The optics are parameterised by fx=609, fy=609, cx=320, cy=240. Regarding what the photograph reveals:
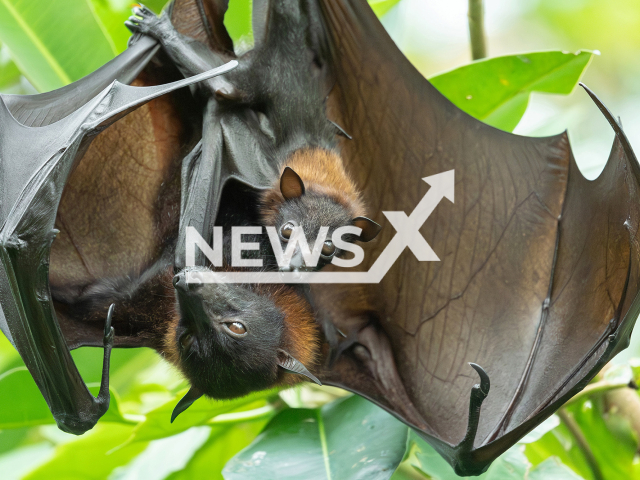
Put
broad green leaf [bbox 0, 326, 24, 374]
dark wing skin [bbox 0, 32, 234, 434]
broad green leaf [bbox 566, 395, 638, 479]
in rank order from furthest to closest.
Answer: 1. broad green leaf [bbox 0, 326, 24, 374]
2. broad green leaf [bbox 566, 395, 638, 479]
3. dark wing skin [bbox 0, 32, 234, 434]

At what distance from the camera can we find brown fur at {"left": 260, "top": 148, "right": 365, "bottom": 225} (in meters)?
2.32

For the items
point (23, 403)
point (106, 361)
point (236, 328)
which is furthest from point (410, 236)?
point (23, 403)

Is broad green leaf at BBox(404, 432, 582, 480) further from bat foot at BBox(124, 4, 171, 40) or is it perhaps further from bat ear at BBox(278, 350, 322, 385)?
bat foot at BBox(124, 4, 171, 40)

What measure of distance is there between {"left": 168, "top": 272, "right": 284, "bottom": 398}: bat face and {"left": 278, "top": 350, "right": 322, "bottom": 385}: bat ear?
0.02 metres

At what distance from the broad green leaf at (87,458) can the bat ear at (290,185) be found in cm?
122

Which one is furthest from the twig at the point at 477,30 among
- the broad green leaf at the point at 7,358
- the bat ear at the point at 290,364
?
the broad green leaf at the point at 7,358

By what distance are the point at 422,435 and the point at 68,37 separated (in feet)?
6.77

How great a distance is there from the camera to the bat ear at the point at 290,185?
2.19 m

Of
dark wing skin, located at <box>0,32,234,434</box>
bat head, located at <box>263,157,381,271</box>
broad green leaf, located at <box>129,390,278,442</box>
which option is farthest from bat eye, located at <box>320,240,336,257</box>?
dark wing skin, located at <box>0,32,234,434</box>

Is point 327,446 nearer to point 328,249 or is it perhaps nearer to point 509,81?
point 328,249

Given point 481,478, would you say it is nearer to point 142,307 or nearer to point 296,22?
point 142,307

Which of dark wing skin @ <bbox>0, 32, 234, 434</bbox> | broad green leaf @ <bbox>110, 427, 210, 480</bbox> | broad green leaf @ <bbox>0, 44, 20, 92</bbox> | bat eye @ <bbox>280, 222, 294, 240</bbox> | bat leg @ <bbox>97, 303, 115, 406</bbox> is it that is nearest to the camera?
dark wing skin @ <bbox>0, 32, 234, 434</bbox>

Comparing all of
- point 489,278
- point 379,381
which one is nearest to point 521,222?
point 489,278

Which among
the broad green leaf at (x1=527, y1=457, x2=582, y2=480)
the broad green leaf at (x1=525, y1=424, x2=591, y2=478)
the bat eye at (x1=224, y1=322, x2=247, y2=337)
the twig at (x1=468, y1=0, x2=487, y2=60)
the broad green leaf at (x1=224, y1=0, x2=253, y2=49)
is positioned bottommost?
the broad green leaf at (x1=525, y1=424, x2=591, y2=478)
